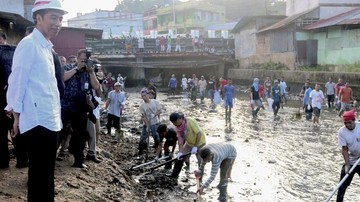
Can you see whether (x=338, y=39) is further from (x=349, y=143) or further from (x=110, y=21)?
(x=110, y=21)

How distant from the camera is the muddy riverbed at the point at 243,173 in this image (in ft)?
18.8

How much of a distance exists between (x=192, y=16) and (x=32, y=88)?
197 feet

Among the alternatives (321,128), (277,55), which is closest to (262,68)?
(277,55)

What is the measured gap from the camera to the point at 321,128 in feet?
50.5

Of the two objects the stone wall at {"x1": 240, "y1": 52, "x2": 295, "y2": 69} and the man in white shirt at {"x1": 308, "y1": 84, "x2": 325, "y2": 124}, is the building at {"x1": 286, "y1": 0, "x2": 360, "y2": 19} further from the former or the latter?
the man in white shirt at {"x1": 308, "y1": 84, "x2": 325, "y2": 124}

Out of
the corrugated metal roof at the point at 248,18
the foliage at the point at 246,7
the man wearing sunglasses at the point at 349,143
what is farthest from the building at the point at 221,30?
the man wearing sunglasses at the point at 349,143

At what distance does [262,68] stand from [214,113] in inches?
631

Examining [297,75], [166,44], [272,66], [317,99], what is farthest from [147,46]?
[317,99]

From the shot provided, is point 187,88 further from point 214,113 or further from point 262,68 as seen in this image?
point 214,113

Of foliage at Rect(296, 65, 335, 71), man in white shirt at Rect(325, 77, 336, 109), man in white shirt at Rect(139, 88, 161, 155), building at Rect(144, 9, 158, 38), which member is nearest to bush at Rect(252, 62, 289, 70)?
foliage at Rect(296, 65, 335, 71)

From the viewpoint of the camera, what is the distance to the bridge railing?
40281 millimetres

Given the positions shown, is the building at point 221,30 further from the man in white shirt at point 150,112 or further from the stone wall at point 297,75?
the man in white shirt at point 150,112

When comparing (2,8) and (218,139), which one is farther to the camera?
(2,8)

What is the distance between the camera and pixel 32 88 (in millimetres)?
3162
